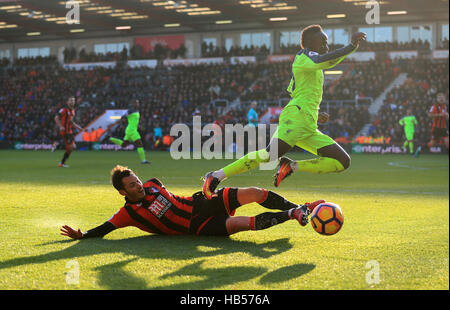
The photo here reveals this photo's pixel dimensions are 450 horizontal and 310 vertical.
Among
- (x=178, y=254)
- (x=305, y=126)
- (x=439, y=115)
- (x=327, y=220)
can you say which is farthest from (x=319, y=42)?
(x=439, y=115)

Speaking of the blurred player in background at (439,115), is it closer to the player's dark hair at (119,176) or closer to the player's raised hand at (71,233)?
the player's dark hair at (119,176)

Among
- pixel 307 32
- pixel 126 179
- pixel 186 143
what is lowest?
pixel 186 143

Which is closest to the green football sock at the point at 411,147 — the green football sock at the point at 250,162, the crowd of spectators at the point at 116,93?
the crowd of spectators at the point at 116,93

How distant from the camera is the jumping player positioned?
495 cm

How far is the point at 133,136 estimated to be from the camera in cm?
1752

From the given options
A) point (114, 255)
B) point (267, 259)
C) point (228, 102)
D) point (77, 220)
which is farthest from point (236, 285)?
point (228, 102)

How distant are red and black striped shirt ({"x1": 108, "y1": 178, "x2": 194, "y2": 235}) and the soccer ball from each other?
1175mm

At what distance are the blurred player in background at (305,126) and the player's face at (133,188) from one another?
1.05 m

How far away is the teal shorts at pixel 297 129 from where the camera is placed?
5.77m

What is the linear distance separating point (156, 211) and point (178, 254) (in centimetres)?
70

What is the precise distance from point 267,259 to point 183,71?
113 ft

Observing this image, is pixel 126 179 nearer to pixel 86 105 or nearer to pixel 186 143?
pixel 186 143

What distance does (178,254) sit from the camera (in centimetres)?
445

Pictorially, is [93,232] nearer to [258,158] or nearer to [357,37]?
[258,158]
